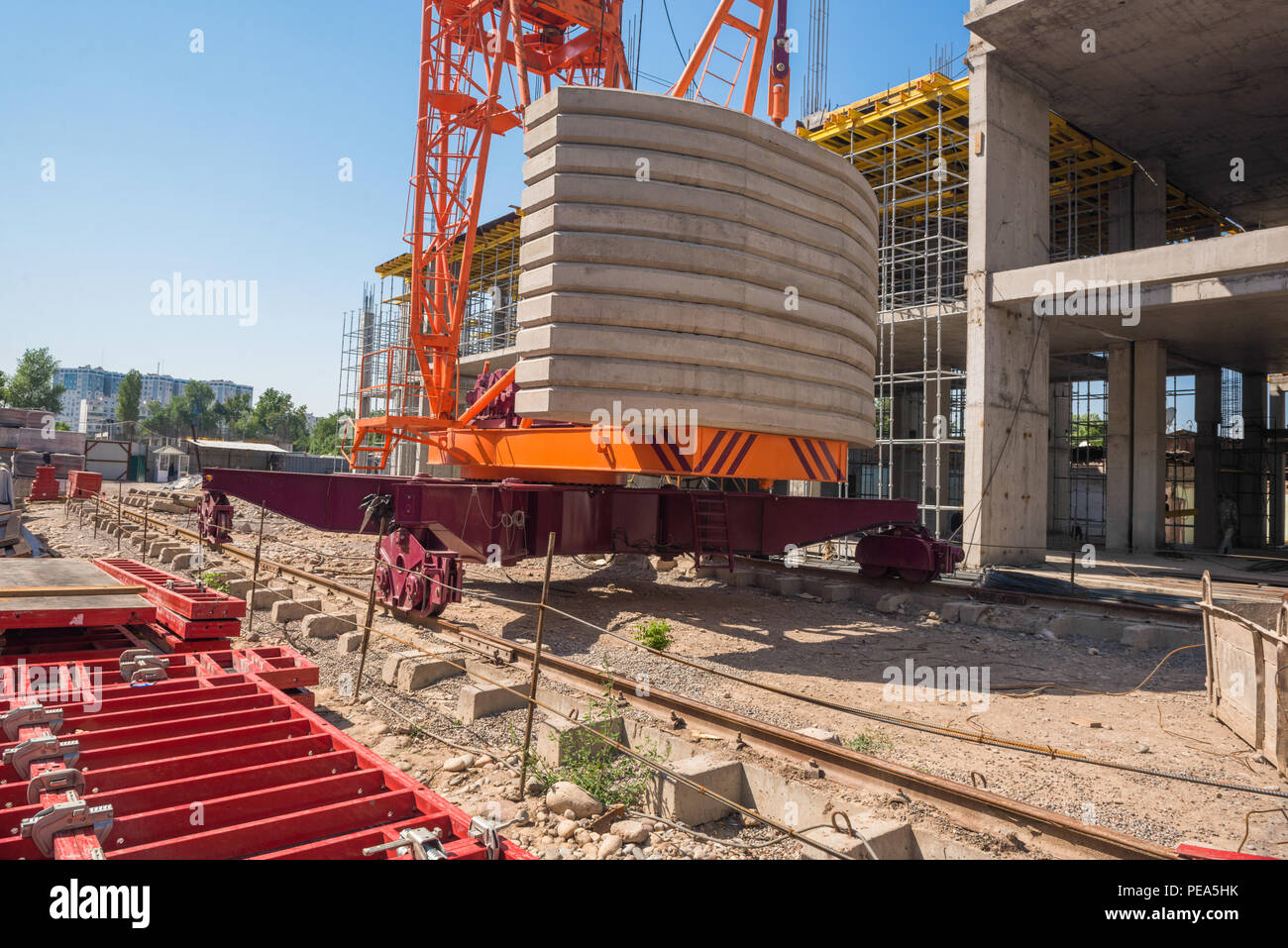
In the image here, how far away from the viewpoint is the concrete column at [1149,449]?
20609 mm

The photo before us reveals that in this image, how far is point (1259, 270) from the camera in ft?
44.4

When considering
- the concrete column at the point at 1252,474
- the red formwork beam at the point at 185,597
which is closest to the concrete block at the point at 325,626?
the red formwork beam at the point at 185,597

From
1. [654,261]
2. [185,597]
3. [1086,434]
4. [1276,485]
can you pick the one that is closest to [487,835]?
[185,597]

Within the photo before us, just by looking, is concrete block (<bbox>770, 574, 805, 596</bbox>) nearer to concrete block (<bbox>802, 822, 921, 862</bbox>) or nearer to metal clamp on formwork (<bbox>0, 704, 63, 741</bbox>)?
concrete block (<bbox>802, 822, 921, 862</bbox>)

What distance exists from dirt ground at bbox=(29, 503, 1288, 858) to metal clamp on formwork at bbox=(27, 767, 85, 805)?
6.33 ft

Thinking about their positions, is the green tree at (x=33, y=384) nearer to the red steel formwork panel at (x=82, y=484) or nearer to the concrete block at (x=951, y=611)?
the red steel formwork panel at (x=82, y=484)

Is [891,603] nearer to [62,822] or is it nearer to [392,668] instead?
[392,668]

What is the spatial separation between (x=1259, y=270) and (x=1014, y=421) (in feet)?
16.1

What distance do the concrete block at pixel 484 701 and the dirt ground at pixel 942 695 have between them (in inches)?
5.0
